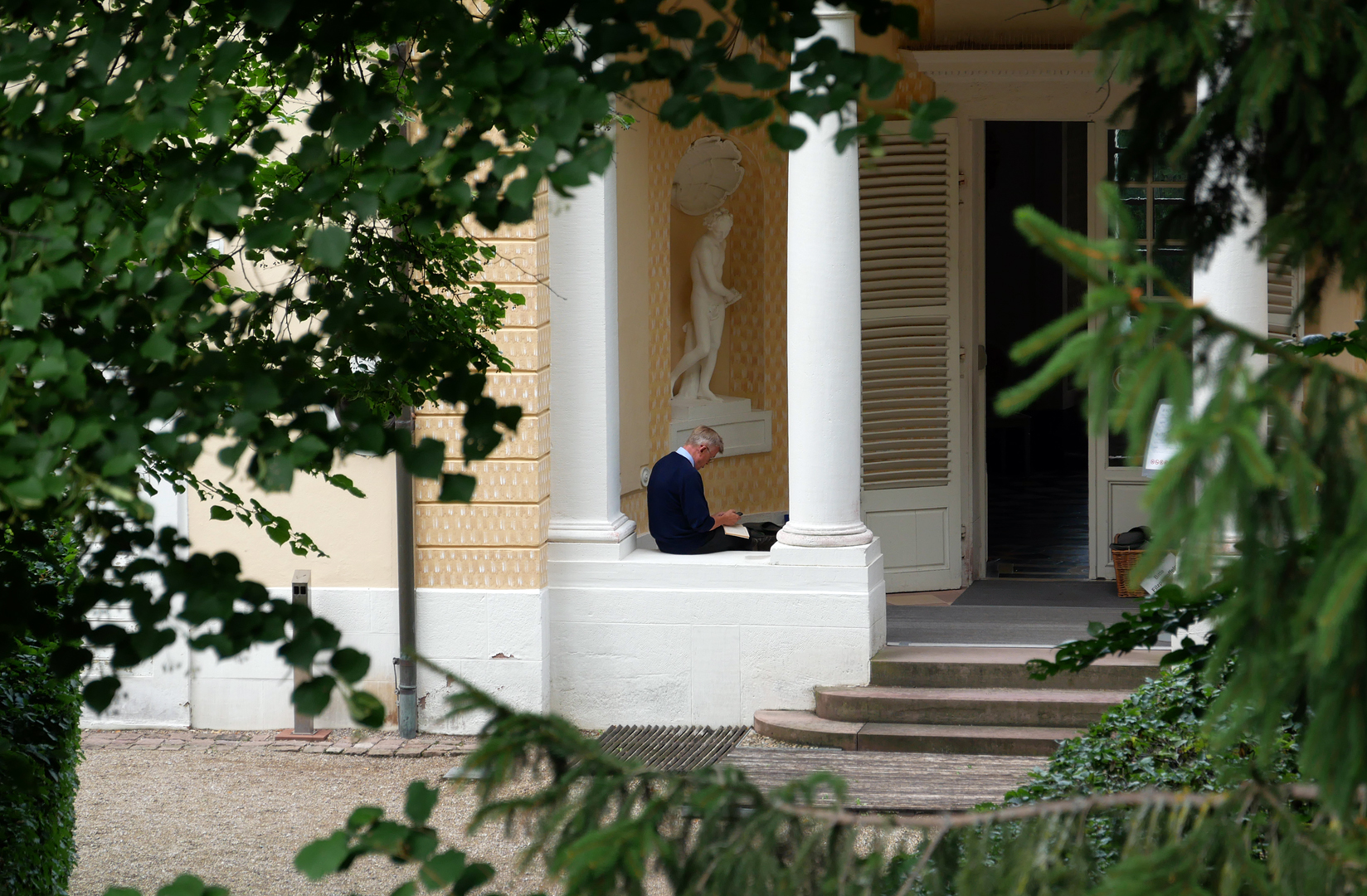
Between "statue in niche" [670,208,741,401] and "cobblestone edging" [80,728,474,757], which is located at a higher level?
"statue in niche" [670,208,741,401]

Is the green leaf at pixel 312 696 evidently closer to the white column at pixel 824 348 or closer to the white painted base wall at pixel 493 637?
the white column at pixel 824 348

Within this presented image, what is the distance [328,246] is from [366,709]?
0.67 m

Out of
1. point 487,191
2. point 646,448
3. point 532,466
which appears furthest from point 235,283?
point 487,191

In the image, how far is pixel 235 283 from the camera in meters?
7.97

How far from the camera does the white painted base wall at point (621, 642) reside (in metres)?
8.39

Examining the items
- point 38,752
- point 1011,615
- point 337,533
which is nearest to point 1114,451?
point 1011,615

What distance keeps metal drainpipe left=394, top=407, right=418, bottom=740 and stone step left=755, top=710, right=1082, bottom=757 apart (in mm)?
2150

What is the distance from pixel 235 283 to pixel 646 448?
3030mm

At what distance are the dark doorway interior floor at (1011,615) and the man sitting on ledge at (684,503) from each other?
1241 millimetres

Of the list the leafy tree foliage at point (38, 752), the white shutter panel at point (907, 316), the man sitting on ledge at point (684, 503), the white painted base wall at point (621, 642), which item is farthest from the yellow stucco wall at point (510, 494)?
the leafy tree foliage at point (38, 752)

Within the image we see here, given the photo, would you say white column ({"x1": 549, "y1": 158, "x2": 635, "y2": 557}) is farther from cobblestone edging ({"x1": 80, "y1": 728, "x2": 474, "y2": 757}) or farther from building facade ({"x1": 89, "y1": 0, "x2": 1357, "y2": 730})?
cobblestone edging ({"x1": 80, "y1": 728, "x2": 474, "y2": 757})

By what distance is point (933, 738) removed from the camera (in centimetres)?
789

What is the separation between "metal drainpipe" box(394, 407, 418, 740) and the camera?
334 inches

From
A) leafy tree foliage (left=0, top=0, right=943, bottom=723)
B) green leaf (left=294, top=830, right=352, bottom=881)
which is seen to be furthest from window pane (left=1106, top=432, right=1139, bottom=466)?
green leaf (left=294, top=830, right=352, bottom=881)
